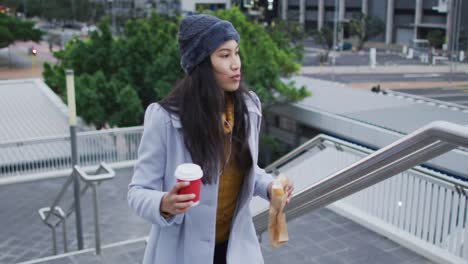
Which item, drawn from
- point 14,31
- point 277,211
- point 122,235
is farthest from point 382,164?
point 14,31

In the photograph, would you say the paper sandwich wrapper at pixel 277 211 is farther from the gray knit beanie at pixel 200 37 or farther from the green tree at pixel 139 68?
the green tree at pixel 139 68

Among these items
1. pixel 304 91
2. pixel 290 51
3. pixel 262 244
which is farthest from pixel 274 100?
pixel 262 244

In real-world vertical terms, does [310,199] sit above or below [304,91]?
above

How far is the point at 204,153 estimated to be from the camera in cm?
205

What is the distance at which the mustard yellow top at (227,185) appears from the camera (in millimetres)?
2158

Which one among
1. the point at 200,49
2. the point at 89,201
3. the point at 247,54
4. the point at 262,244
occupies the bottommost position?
the point at 89,201

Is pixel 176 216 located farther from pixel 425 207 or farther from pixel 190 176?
pixel 425 207

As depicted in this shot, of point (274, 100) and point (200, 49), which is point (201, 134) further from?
point (274, 100)

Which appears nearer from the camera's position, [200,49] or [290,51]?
[200,49]

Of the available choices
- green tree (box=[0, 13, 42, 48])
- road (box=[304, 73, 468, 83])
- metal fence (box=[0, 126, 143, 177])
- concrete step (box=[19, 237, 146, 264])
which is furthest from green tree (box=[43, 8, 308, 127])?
green tree (box=[0, 13, 42, 48])

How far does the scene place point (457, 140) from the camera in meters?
2.44

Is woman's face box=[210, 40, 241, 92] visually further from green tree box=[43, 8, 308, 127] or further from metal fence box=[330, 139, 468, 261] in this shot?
green tree box=[43, 8, 308, 127]

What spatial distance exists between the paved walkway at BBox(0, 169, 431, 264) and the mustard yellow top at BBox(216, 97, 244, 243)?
328cm

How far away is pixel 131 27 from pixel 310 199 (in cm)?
1544
